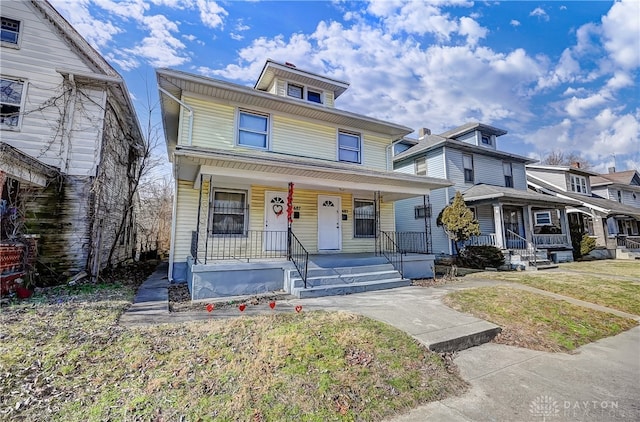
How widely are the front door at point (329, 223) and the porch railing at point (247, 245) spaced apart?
1543 millimetres

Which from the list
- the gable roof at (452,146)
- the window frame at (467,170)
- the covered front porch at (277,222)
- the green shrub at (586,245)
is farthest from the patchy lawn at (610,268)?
the covered front porch at (277,222)

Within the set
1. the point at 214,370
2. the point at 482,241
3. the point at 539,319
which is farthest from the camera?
the point at 482,241

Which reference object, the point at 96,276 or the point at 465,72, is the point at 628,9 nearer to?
the point at 465,72

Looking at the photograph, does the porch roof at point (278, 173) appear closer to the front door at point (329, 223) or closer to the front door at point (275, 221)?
the front door at point (275, 221)

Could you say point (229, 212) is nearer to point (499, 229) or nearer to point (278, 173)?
point (278, 173)

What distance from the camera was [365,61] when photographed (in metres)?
11.6

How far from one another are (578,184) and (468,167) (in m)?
13.8

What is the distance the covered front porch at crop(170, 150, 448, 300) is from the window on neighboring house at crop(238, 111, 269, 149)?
136 cm

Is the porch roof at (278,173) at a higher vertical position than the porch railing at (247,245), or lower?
higher

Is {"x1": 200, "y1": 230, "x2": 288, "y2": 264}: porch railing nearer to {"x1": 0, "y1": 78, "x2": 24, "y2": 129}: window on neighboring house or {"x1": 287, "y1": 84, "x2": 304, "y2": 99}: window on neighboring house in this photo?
{"x1": 287, "y1": 84, "x2": 304, "y2": 99}: window on neighboring house

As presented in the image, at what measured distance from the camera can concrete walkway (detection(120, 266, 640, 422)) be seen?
8.95 feet

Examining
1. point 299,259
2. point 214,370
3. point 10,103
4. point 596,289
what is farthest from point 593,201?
point 10,103

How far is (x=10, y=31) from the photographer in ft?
28.7

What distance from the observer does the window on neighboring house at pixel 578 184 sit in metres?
22.8
